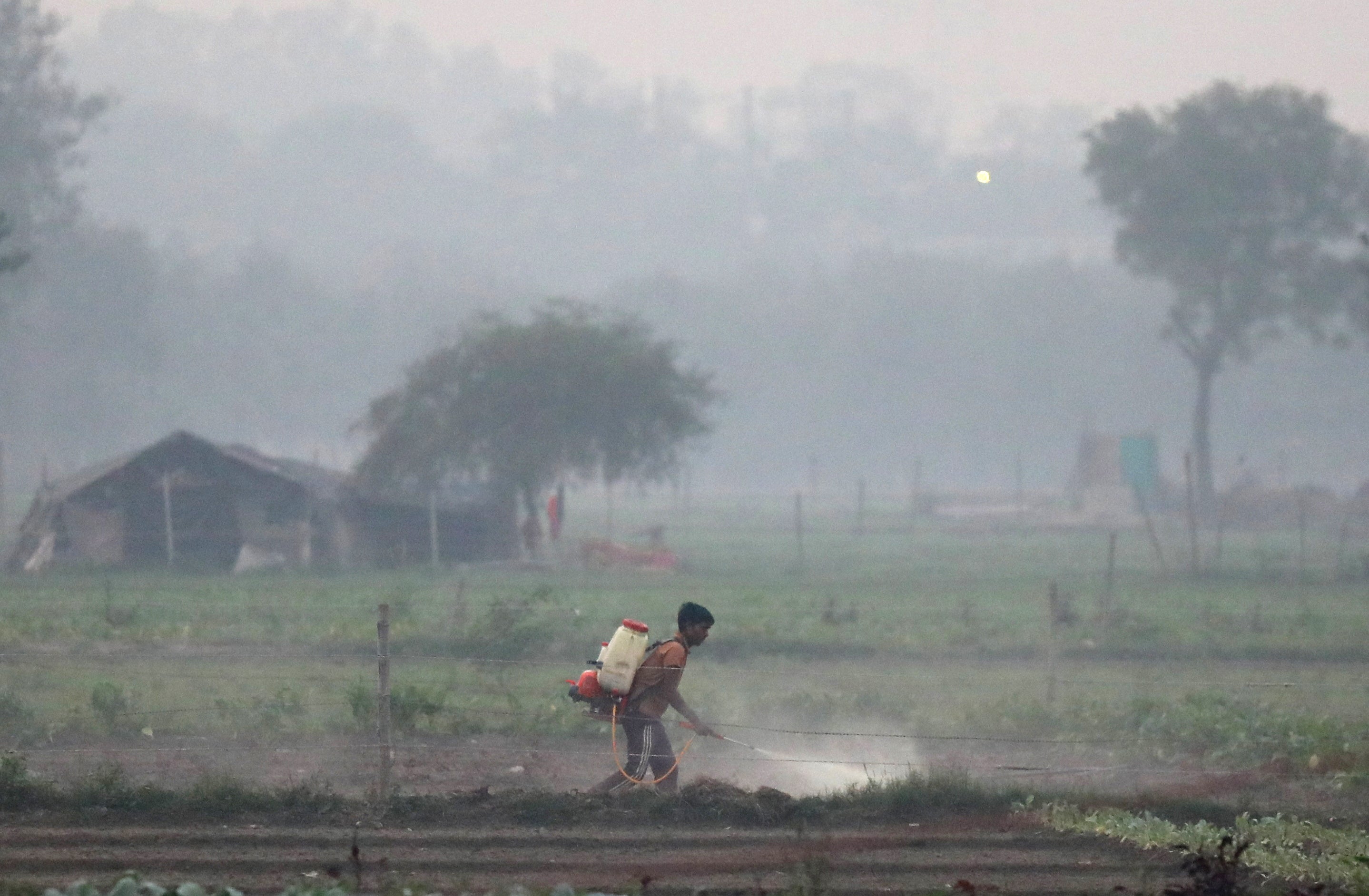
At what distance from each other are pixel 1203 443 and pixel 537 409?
2927 cm

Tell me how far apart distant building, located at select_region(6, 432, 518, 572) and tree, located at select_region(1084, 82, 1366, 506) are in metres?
32.0

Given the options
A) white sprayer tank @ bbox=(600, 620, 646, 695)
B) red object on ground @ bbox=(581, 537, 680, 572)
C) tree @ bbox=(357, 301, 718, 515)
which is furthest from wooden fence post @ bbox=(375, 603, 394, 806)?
tree @ bbox=(357, 301, 718, 515)

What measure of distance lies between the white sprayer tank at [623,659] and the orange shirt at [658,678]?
11 cm

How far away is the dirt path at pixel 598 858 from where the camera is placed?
30.9ft

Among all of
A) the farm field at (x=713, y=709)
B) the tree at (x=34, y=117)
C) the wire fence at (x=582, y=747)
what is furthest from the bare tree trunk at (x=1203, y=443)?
the tree at (x=34, y=117)

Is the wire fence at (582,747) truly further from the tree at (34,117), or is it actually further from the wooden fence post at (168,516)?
the tree at (34,117)

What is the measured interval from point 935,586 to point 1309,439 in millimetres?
67490

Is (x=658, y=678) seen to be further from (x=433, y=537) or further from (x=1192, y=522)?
(x=1192, y=522)

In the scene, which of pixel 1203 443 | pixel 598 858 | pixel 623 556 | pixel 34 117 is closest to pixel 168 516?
pixel 623 556

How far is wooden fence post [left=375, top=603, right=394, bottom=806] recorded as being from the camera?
11.5m

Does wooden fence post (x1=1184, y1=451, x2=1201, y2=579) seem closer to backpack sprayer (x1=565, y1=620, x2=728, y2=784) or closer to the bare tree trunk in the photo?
backpack sprayer (x1=565, y1=620, x2=728, y2=784)

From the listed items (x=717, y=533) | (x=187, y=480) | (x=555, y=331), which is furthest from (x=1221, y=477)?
(x=187, y=480)

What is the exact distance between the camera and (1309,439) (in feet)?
289

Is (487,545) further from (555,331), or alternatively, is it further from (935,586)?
(935,586)
